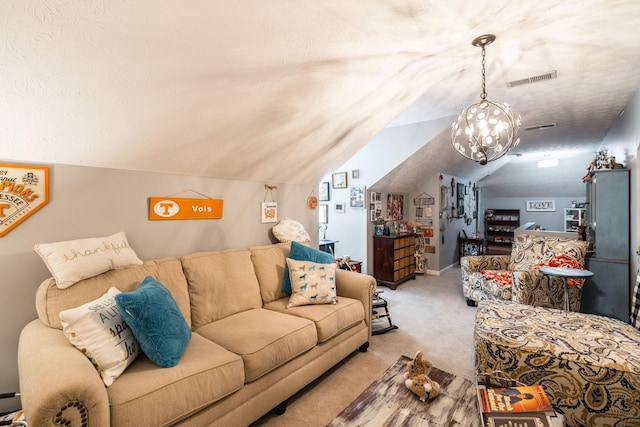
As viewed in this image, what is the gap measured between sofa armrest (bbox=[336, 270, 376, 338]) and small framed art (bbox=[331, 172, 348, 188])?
2.49 meters

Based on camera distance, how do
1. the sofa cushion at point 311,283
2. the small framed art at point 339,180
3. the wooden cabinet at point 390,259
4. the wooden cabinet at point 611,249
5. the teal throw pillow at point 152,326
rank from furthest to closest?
the small framed art at point 339,180 → the wooden cabinet at point 390,259 → the wooden cabinet at point 611,249 → the sofa cushion at point 311,283 → the teal throw pillow at point 152,326

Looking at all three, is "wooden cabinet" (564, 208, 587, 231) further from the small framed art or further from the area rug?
the area rug

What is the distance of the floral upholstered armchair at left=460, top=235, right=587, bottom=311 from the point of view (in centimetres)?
307

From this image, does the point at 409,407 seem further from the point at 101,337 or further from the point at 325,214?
the point at 325,214

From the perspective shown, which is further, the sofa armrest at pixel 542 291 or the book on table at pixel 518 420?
the sofa armrest at pixel 542 291

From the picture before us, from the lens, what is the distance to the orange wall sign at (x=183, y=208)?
7.37 ft

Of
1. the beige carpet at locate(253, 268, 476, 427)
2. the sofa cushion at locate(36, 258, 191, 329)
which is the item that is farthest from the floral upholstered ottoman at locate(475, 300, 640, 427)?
the sofa cushion at locate(36, 258, 191, 329)

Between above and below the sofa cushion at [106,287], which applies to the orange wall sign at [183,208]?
above

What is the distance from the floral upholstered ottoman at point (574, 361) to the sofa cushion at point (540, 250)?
1464mm

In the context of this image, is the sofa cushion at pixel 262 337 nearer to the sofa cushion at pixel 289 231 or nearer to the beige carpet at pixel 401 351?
the beige carpet at pixel 401 351

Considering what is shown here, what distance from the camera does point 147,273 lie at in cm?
194

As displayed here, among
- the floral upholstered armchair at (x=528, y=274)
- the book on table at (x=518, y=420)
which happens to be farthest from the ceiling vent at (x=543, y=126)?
the book on table at (x=518, y=420)

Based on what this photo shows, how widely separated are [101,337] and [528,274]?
3.61m

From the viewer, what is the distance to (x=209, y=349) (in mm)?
1668
